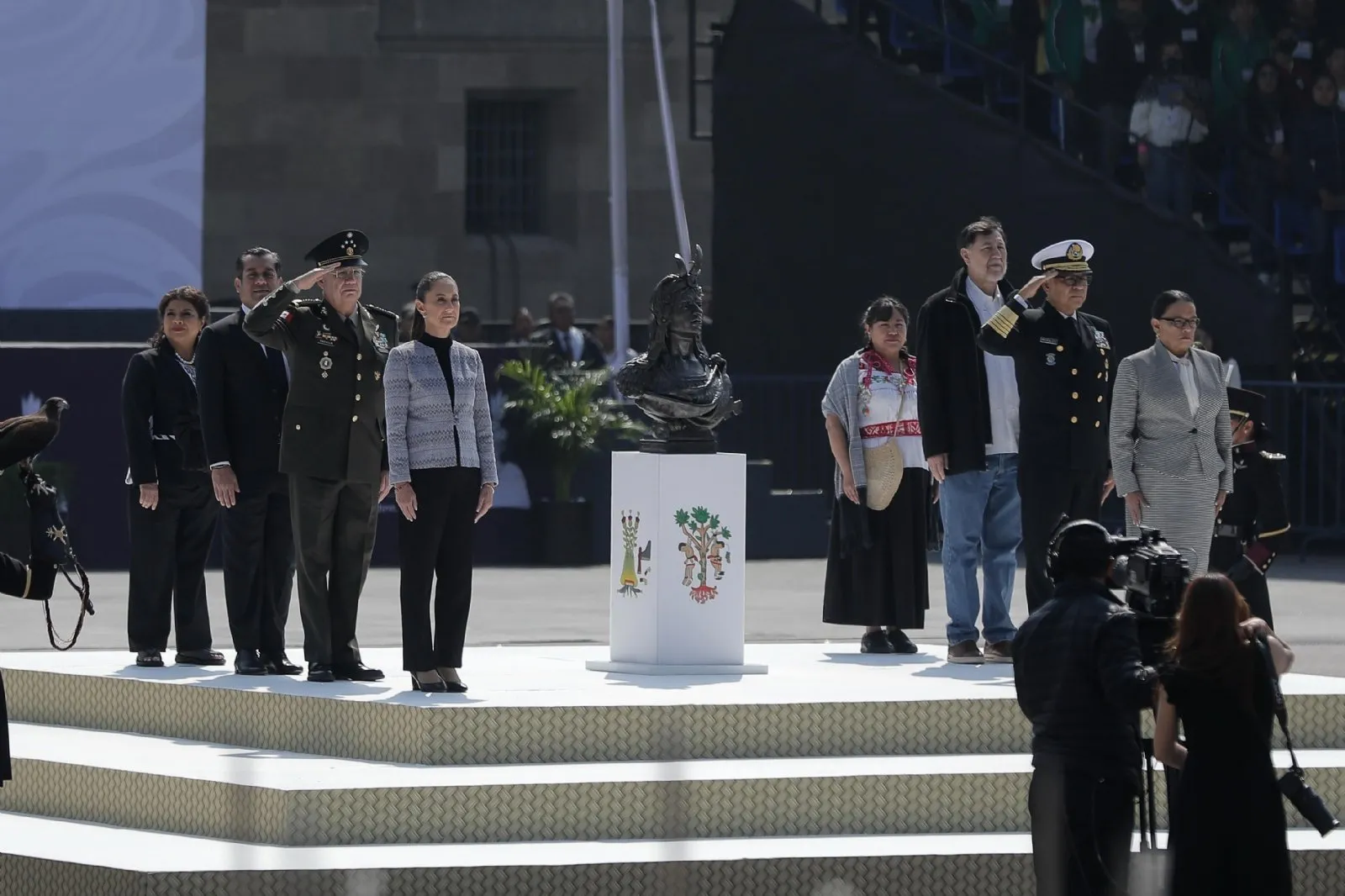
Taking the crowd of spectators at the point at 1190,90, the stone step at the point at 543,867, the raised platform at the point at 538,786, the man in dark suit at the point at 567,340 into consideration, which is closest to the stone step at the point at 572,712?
the raised platform at the point at 538,786

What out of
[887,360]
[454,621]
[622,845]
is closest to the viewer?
[622,845]

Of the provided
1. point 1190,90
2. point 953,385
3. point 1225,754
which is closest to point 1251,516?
point 953,385

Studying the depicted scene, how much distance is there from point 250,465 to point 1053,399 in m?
3.53

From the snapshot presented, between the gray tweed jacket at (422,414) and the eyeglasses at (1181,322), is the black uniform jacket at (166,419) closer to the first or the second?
the gray tweed jacket at (422,414)

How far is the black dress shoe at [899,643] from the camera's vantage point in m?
12.3

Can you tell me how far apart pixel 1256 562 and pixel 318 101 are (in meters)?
16.6

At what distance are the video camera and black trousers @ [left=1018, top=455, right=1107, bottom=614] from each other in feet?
10.9

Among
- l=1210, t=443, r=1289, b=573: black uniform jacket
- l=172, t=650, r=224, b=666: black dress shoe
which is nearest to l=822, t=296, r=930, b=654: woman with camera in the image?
l=1210, t=443, r=1289, b=573: black uniform jacket

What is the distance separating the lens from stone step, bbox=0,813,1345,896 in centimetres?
864

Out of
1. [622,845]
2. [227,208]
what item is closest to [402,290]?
[227,208]

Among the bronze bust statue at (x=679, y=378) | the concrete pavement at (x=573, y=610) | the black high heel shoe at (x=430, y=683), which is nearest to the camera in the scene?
the black high heel shoe at (x=430, y=683)

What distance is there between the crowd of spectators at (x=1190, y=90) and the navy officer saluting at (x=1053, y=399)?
10075 millimetres

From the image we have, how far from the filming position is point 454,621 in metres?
10.6

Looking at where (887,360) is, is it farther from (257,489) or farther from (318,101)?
(318,101)
